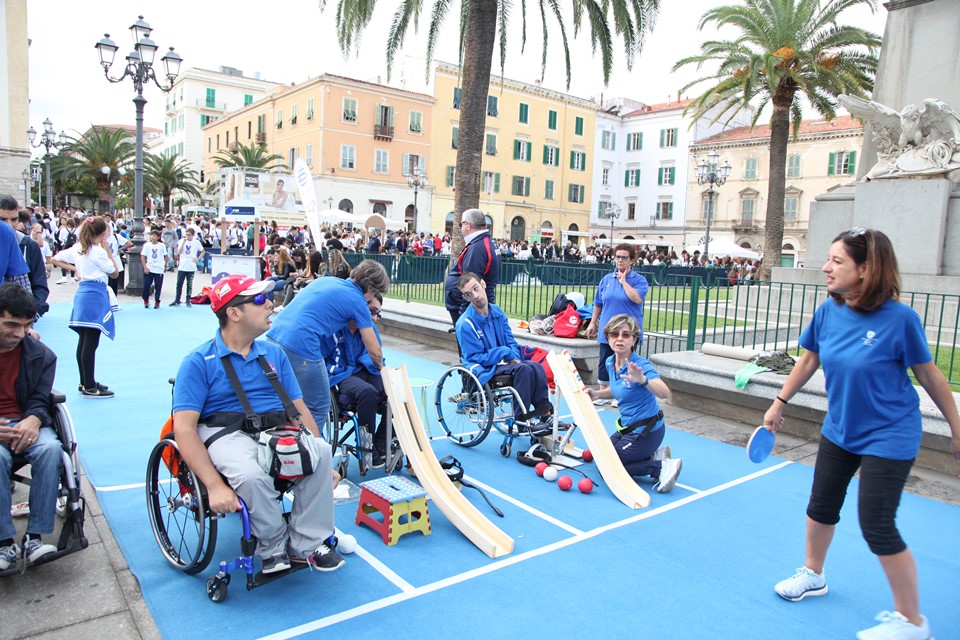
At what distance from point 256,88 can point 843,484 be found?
83000mm

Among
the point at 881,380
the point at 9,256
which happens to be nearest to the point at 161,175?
the point at 9,256

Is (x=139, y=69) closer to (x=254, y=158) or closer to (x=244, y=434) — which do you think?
(x=244, y=434)

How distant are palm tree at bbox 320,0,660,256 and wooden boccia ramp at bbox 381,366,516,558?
783cm

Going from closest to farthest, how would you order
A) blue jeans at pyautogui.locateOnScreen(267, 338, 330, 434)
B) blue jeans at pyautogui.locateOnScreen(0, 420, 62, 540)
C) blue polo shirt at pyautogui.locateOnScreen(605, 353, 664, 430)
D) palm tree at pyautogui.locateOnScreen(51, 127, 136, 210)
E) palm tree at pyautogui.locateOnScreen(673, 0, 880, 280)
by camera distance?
blue jeans at pyautogui.locateOnScreen(0, 420, 62, 540) < blue jeans at pyautogui.locateOnScreen(267, 338, 330, 434) < blue polo shirt at pyautogui.locateOnScreen(605, 353, 664, 430) < palm tree at pyautogui.locateOnScreen(673, 0, 880, 280) < palm tree at pyautogui.locateOnScreen(51, 127, 136, 210)

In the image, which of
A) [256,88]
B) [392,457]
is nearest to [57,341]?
[392,457]

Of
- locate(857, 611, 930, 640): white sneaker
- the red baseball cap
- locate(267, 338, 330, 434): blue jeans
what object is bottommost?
locate(857, 611, 930, 640): white sneaker

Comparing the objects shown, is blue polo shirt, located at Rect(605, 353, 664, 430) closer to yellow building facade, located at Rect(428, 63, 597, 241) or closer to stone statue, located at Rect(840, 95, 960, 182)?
stone statue, located at Rect(840, 95, 960, 182)

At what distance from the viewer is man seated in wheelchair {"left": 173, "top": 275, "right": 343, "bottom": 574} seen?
10.1 feet

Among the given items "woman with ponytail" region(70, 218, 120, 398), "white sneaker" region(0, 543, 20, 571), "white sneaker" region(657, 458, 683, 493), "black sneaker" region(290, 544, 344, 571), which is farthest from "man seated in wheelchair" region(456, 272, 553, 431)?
"woman with ponytail" region(70, 218, 120, 398)

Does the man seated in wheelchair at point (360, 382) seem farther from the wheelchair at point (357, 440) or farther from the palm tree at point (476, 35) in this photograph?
the palm tree at point (476, 35)

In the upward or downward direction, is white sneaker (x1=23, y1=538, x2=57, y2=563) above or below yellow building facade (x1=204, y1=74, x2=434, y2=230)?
below

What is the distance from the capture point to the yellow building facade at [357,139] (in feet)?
143

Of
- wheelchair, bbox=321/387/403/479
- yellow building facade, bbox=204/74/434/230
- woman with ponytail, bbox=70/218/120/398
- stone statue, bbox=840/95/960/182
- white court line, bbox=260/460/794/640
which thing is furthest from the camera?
yellow building facade, bbox=204/74/434/230

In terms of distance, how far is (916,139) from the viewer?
10.1 m
